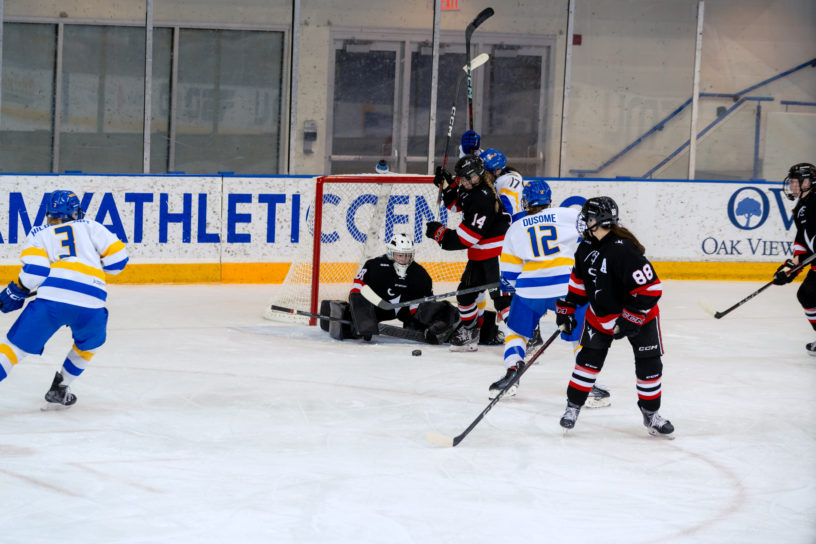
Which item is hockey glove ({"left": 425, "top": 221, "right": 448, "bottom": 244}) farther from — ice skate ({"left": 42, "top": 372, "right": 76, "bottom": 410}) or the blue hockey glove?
ice skate ({"left": 42, "top": 372, "right": 76, "bottom": 410})

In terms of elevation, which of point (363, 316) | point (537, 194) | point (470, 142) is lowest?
point (363, 316)

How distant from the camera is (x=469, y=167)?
6141mm

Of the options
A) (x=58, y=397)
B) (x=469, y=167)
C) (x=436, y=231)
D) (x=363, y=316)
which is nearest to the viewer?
(x=58, y=397)

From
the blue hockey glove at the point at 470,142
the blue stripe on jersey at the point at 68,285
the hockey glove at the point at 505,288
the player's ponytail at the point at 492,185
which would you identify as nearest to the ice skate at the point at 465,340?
the hockey glove at the point at 505,288

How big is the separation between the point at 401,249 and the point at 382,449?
2.34 m

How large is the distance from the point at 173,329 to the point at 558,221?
266 cm

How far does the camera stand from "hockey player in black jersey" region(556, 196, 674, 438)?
166 inches

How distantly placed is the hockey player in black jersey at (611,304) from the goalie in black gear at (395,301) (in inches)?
82.4

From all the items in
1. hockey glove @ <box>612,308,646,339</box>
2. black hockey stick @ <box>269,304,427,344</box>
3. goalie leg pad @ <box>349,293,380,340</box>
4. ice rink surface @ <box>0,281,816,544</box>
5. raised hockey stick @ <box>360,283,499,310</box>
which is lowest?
ice rink surface @ <box>0,281,816,544</box>

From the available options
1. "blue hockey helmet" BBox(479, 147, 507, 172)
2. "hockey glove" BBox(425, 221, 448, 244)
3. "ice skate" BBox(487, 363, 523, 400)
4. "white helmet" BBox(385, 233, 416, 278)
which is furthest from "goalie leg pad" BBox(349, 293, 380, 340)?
"ice skate" BBox(487, 363, 523, 400)

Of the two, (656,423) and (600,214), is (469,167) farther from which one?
(656,423)

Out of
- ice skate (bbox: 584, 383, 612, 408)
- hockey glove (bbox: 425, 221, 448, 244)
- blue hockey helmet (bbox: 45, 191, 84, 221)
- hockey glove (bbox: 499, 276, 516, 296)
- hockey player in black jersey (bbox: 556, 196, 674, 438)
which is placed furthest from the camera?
hockey glove (bbox: 425, 221, 448, 244)

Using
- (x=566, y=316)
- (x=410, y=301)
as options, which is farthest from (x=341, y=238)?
(x=566, y=316)

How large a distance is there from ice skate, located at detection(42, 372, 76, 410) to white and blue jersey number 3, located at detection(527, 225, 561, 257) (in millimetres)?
2074
